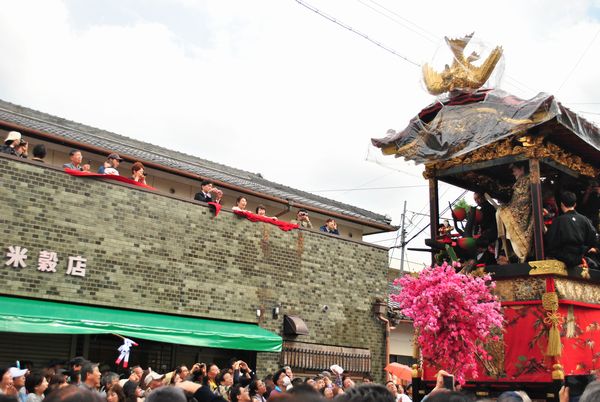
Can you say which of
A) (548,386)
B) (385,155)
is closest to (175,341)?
(385,155)

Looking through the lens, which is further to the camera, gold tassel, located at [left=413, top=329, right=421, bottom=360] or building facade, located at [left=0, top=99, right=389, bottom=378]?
building facade, located at [left=0, top=99, right=389, bottom=378]

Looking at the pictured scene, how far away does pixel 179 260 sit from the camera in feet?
52.5

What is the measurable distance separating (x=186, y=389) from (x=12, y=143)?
9895mm

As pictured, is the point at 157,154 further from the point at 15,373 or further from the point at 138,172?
the point at 15,373

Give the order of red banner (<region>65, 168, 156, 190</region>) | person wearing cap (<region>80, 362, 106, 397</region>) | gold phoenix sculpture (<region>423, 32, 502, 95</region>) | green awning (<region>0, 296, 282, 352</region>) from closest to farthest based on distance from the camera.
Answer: person wearing cap (<region>80, 362, 106, 397</region>) < gold phoenix sculpture (<region>423, 32, 502, 95</region>) < green awning (<region>0, 296, 282, 352</region>) < red banner (<region>65, 168, 156, 190</region>)

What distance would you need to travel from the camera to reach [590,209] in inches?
436

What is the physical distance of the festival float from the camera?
29.7 ft

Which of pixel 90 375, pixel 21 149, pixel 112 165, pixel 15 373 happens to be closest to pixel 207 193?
pixel 112 165

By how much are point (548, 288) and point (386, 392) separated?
590 centimetres

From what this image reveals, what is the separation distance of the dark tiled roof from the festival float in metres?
9.47

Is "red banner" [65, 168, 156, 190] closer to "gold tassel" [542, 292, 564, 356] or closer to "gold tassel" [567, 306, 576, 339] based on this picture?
"gold tassel" [542, 292, 564, 356]

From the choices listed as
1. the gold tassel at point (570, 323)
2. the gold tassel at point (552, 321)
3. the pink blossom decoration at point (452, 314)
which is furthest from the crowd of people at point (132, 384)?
the gold tassel at point (570, 323)

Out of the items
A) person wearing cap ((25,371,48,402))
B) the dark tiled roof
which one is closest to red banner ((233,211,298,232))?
the dark tiled roof

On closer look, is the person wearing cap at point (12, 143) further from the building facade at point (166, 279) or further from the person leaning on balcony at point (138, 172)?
the person leaning on balcony at point (138, 172)
